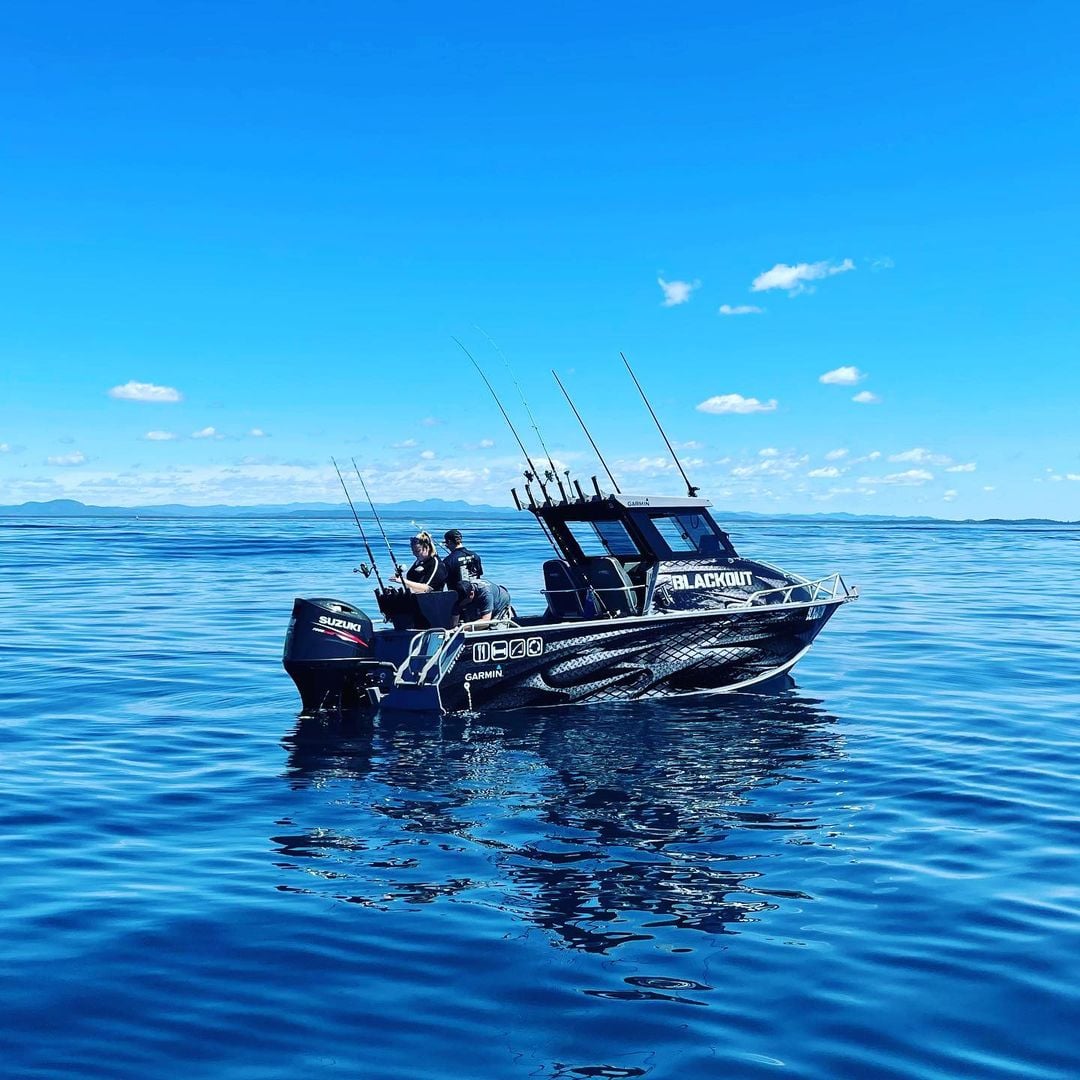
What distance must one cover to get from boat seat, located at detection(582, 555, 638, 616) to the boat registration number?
4.29 ft

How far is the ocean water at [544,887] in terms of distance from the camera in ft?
14.8

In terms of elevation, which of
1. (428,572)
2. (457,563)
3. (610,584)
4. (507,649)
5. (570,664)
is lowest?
(570,664)

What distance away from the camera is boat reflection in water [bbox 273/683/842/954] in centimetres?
621

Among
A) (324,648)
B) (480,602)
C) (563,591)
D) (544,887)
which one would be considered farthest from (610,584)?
(544,887)

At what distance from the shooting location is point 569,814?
797cm

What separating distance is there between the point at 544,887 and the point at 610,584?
23.6 ft

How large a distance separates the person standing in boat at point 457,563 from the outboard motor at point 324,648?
125 cm

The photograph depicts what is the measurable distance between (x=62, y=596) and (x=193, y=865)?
22.8 metres

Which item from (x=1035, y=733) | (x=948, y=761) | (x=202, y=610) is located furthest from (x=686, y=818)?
(x=202, y=610)

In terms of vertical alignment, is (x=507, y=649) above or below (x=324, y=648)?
below

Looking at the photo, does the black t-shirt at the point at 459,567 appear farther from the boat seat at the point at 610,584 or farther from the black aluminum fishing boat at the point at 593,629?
the boat seat at the point at 610,584

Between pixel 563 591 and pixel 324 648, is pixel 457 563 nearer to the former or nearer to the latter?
pixel 563 591

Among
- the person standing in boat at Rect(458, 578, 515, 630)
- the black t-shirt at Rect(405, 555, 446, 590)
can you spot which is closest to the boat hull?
the person standing in boat at Rect(458, 578, 515, 630)

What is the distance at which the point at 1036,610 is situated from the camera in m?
24.3
